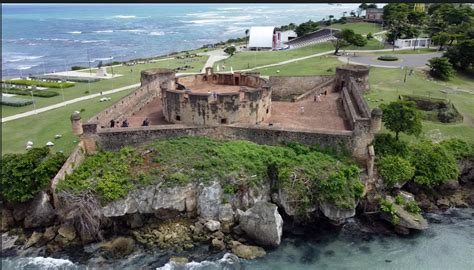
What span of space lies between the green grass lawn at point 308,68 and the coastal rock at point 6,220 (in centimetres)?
2856

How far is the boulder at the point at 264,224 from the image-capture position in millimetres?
18453

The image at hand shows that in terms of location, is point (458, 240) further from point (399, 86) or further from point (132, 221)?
point (399, 86)

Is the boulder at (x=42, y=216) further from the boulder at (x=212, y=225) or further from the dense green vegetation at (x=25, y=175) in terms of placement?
the boulder at (x=212, y=225)

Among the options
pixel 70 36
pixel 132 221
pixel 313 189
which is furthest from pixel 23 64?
pixel 313 189

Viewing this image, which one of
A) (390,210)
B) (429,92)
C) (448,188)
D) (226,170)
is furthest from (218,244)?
(429,92)

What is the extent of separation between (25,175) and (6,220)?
8.12 feet

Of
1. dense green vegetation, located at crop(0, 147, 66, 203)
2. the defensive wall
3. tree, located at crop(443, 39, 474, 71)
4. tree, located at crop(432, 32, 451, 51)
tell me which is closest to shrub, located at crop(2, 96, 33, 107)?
dense green vegetation, located at crop(0, 147, 66, 203)

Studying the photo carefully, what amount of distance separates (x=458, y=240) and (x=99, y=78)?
126ft

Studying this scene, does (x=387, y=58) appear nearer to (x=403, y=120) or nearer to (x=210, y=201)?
(x=403, y=120)

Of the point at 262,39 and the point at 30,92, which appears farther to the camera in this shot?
the point at 262,39

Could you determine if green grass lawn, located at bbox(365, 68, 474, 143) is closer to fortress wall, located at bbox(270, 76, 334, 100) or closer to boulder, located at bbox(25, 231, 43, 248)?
fortress wall, located at bbox(270, 76, 334, 100)

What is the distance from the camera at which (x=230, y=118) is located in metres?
23.7

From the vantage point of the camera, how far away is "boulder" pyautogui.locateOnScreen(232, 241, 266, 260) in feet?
58.6

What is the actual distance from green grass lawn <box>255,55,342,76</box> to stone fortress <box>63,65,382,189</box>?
999cm
